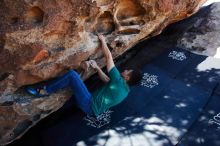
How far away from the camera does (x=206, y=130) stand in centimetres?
408

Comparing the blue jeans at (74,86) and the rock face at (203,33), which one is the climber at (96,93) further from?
the rock face at (203,33)

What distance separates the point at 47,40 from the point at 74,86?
714 millimetres

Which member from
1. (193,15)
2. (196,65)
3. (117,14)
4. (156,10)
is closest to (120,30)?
(117,14)

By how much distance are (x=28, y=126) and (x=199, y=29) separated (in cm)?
382

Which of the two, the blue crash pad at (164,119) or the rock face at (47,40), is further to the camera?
the blue crash pad at (164,119)

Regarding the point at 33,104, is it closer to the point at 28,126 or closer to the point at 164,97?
the point at 28,126

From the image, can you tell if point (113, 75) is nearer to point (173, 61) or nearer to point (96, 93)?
point (96, 93)

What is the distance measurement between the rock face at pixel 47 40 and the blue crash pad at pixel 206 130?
153cm

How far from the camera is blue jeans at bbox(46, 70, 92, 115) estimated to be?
4.15m

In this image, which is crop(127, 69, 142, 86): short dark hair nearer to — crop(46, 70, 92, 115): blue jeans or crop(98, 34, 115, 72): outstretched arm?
crop(98, 34, 115, 72): outstretched arm

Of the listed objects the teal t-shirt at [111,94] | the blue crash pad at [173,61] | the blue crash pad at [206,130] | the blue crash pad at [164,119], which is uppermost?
the teal t-shirt at [111,94]

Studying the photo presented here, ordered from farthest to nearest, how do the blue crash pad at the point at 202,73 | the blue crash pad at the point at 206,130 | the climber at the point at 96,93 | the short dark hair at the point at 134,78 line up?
the blue crash pad at the point at 202,73, the short dark hair at the point at 134,78, the climber at the point at 96,93, the blue crash pad at the point at 206,130

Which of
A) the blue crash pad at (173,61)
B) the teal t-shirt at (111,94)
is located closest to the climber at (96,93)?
the teal t-shirt at (111,94)

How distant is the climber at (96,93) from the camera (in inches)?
164
